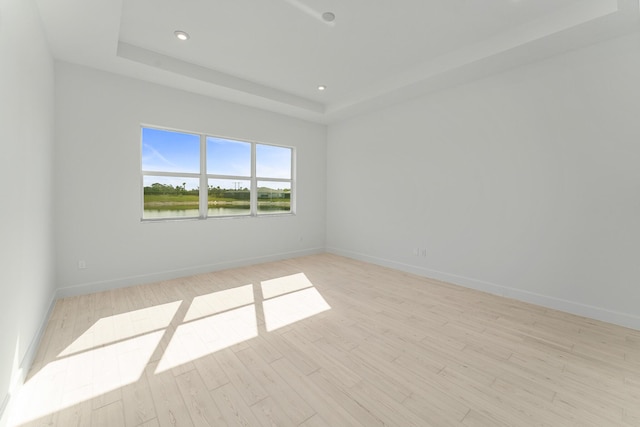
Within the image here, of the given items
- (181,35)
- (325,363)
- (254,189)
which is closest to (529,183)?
(325,363)

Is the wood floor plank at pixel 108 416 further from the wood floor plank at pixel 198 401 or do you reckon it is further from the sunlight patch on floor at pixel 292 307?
the sunlight patch on floor at pixel 292 307

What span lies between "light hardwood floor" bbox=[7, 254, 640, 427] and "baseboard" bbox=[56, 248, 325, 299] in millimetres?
161

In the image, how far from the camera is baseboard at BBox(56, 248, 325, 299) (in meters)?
3.35

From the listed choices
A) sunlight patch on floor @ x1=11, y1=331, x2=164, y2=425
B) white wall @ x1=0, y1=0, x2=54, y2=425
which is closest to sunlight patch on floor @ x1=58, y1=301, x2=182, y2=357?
sunlight patch on floor @ x1=11, y1=331, x2=164, y2=425

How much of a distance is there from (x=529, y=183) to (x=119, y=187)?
5.21m

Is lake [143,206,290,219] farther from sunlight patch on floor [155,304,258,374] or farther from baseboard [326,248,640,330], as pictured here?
baseboard [326,248,640,330]

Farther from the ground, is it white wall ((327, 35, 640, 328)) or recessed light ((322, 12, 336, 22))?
recessed light ((322, 12, 336, 22))

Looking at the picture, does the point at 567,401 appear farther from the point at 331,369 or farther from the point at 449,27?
the point at 449,27

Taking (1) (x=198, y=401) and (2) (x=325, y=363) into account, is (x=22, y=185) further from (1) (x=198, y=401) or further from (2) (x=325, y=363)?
(2) (x=325, y=363)

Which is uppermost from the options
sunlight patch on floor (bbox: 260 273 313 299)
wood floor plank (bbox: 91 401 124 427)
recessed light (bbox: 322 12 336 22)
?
recessed light (bbox: 322 12 336 22)

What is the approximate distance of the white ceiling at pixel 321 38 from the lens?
2.52 meters

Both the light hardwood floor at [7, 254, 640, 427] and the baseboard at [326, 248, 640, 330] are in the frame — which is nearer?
the light hardwood floor at [7, 254, 640, 427]

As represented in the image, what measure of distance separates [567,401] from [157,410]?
8.25ft

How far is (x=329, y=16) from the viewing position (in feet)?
8.79
